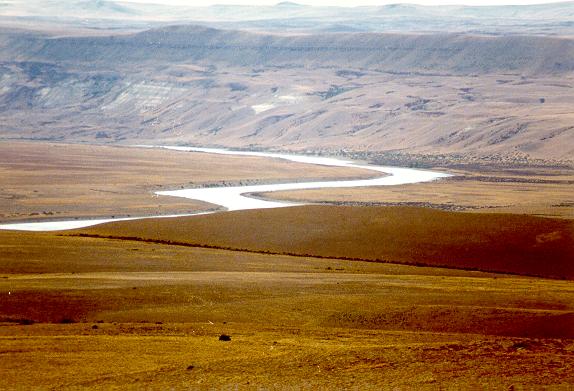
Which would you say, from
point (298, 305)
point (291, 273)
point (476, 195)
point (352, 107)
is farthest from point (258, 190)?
point (352, 107)

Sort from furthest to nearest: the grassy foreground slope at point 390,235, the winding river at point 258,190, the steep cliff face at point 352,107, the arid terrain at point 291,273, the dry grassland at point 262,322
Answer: the steep cliff face at point 352,107
the winding river at point 258,190
the grassy foreground slope at point 390,235
the arid terrain at point 291,273
the dry grassland at point 262,322

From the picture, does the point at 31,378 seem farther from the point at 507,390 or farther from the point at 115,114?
the point at 115,114

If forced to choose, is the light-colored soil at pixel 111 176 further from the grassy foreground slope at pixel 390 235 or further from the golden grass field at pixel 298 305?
the golden grass field at pixel 298 305

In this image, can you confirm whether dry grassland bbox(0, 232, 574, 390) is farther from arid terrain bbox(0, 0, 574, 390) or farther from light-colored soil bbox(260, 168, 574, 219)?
light-colored soil bbox(260, 168, 574, 219)

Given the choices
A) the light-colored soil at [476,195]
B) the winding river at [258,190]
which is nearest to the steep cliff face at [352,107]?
the winding river at [258,190]

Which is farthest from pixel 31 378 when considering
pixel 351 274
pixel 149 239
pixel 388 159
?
pixel 388 159

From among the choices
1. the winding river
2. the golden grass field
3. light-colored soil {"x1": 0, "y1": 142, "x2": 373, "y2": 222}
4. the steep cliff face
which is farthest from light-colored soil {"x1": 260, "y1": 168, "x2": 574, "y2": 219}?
the steep cliff face
